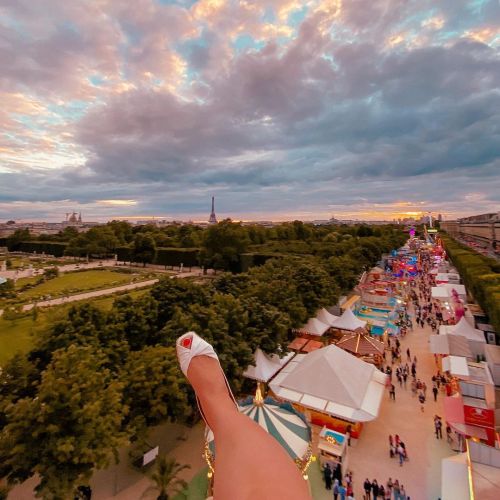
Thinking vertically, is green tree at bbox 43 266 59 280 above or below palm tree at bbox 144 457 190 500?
above

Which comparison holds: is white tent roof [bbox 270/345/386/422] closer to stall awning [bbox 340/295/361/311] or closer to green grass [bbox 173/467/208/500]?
green grass [bbox 173/467/208/500]

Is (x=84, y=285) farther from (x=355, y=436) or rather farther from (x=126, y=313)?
(x=355, y=436)

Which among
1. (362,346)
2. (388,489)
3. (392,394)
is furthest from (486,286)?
(388,489)

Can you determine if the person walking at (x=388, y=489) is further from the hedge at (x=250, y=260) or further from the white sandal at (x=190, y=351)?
the hedge at (x=250, y=260)

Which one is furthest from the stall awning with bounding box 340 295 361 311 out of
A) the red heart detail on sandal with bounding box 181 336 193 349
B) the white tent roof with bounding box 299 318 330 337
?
the red heart detail on sandal with bounding box 181 336 193 349

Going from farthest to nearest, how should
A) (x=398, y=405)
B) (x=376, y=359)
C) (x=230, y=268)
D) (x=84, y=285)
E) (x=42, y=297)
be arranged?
(x=230, y=268) < (x=84, y=285) < (x=42, y=297) < (x=376, y=359) < (x=398, y=405)

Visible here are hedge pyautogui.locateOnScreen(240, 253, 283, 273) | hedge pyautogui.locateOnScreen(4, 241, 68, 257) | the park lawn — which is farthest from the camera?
hedge pyautogui.locateOnScreen(4, 241, 68, 257)

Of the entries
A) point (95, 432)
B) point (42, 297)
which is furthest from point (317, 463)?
point (42, 297)
